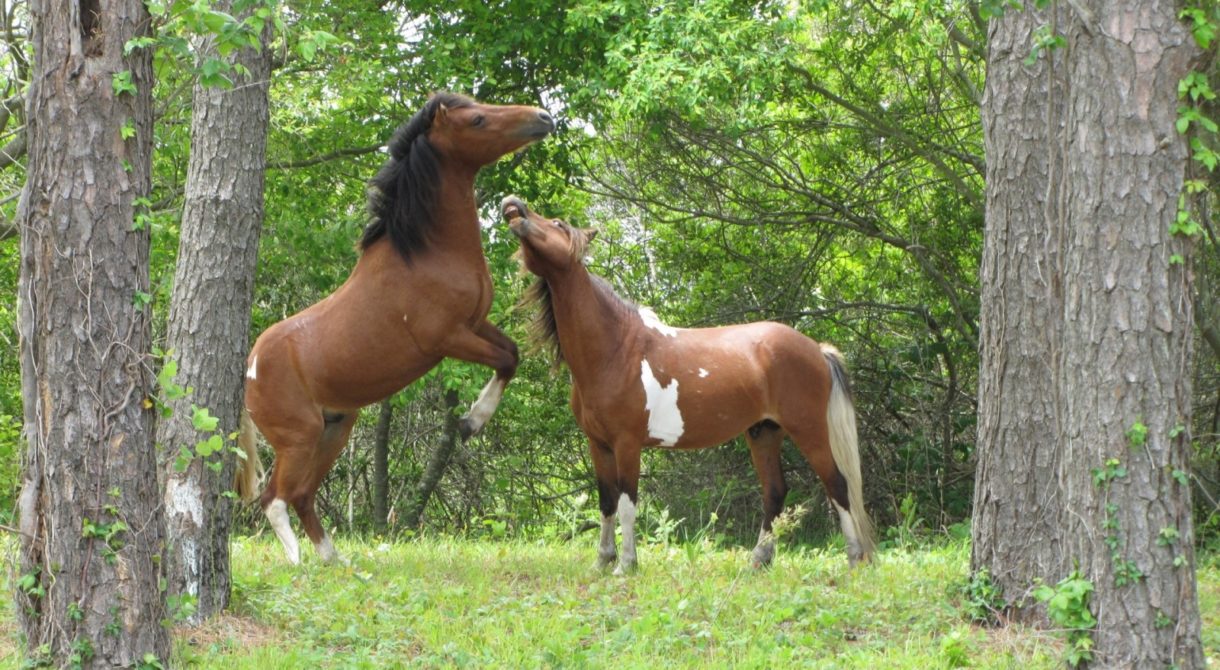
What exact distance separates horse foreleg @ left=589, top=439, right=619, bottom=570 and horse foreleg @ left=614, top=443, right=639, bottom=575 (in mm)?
132

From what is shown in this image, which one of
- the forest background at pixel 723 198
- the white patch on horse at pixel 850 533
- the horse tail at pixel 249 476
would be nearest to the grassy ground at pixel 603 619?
the white patch on horse at pixel 850 533

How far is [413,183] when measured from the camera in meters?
7.56

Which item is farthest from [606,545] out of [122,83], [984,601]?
[122,83]

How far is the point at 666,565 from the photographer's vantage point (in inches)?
304

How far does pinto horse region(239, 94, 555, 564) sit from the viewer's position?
754 cm

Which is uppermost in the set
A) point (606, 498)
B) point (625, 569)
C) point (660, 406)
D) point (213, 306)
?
point (213, 306)

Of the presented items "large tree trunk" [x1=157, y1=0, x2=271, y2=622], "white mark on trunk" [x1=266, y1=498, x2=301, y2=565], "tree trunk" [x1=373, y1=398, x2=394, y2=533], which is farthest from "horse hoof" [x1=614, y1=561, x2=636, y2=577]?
"tree trunk" [x1=373, y1=398, x2=394, y2=533]

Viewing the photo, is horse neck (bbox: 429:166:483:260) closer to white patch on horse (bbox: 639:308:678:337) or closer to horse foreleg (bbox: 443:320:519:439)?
horse foreleg (bbox: 443:320:519:439)

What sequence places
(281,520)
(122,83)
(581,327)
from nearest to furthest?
(122,83) < (581,327) < (281,520)

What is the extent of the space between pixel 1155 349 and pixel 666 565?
4.08m

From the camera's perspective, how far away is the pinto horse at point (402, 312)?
754 centimetres

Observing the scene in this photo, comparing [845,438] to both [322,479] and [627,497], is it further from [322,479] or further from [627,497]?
[322,479]

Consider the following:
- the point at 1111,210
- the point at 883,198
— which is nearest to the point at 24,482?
the point at 1111,210

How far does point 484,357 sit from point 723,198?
635 centimetres
